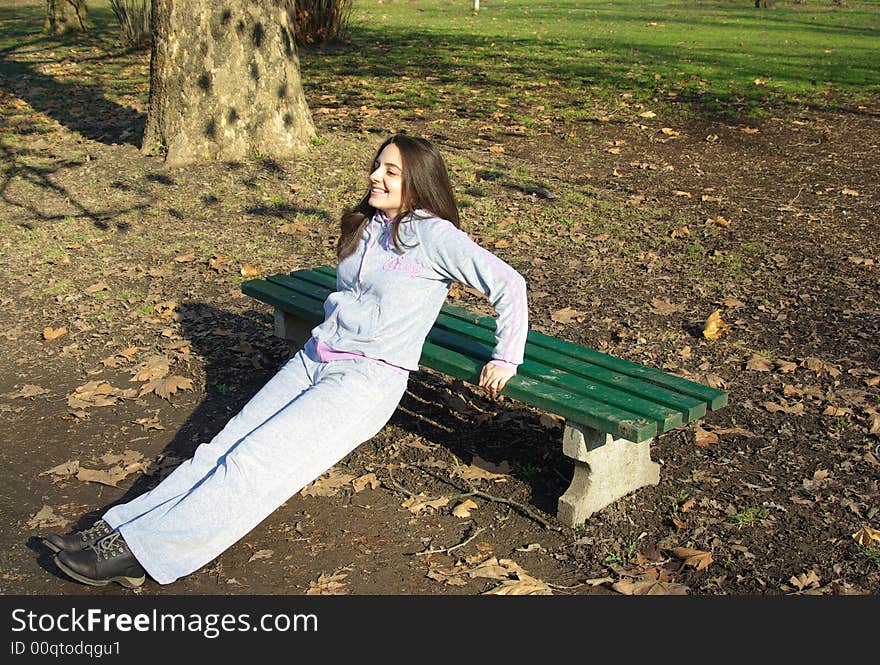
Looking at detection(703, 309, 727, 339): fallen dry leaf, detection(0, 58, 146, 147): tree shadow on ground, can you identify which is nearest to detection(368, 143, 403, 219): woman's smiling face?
detection(703, 309, 727, 339): fallen dry leaf

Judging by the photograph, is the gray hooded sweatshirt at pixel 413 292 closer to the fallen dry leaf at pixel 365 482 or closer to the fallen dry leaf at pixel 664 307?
the fallen dry leaf at pixel 365 482

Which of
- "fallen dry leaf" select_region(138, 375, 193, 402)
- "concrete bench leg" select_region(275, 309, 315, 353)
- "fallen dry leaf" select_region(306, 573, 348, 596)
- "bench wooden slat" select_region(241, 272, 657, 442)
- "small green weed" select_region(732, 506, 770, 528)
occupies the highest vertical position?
"bench wooden slat" select_region(241, 272, 657, 442)

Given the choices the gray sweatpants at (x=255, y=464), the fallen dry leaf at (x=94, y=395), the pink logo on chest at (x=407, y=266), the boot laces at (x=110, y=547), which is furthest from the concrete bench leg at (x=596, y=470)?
the fallen dry leaf at (x=94, y=395)

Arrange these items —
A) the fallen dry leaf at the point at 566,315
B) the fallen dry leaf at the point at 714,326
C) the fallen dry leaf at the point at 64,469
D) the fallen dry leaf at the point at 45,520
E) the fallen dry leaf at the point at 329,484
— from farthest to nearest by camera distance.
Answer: the fallen dry leaf at the point at 566,315
the fallen dry leaf at the point at 714,326
the fallen dry leaf at the point at 64,469
the fallen dry leaf at the point at 329,484
the fallen dry leaf at the point at 45,520

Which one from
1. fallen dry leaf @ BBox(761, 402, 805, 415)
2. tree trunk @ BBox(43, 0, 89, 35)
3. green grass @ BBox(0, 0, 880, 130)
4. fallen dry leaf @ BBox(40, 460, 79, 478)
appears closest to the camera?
fallen dry leaf @ BBox(40, 460, 79, 478)

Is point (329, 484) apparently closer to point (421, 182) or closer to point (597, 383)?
point (597, 383)

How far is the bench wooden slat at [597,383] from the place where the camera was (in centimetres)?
366

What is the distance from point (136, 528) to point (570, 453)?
5.24ft

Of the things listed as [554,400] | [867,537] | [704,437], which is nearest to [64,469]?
[554,400]

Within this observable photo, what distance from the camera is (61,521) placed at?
13.3ft

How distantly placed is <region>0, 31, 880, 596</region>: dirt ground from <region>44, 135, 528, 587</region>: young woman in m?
0.23

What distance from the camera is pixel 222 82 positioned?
834cm

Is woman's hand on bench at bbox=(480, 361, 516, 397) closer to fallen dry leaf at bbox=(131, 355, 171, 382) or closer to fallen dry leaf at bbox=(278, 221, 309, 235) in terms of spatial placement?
fallen dry leaf at bbox=(131, 355, 171, 382)

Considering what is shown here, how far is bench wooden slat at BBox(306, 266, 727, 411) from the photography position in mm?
3816
